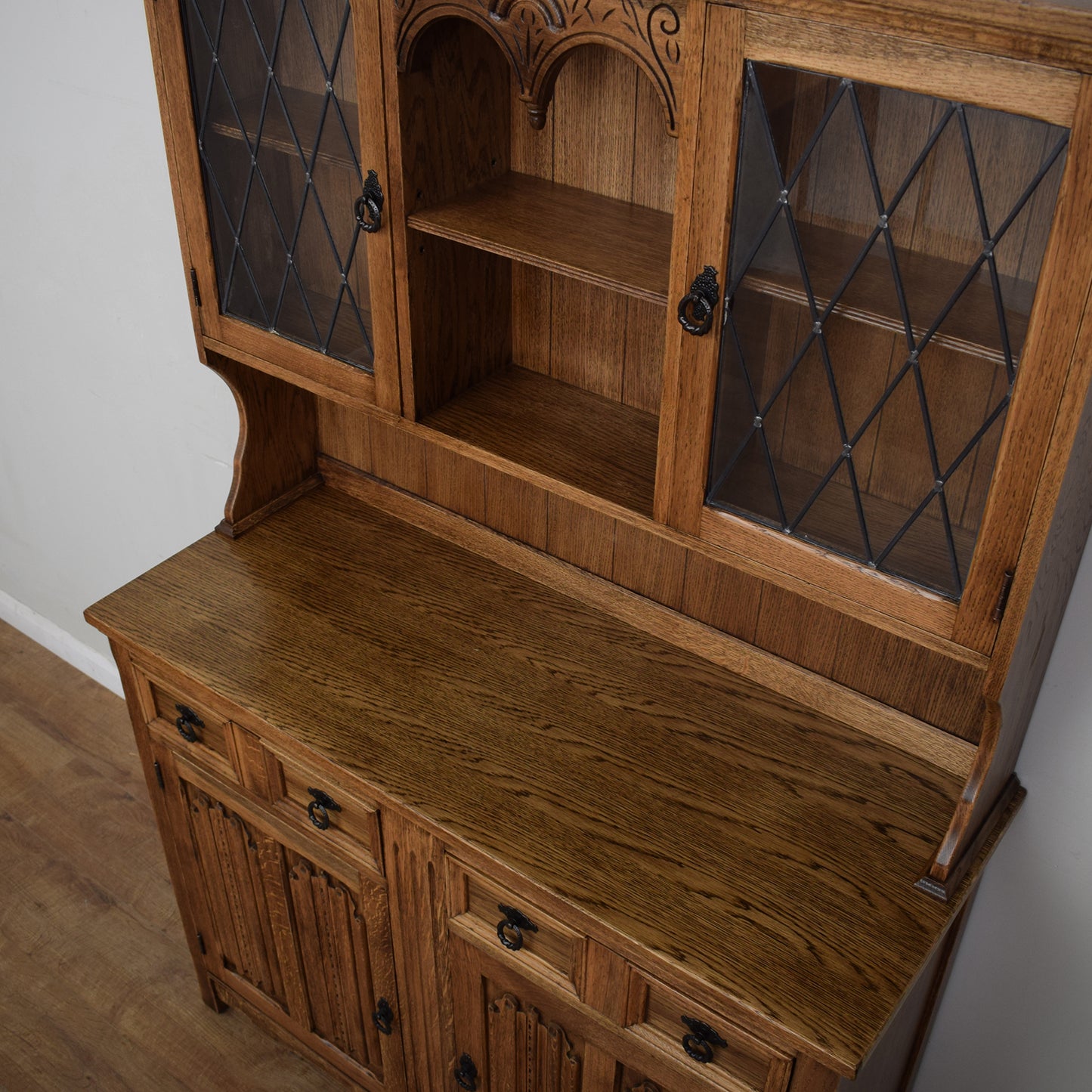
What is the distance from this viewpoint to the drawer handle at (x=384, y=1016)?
6.22ft

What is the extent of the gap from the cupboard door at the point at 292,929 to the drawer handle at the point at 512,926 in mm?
240

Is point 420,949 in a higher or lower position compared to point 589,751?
lower

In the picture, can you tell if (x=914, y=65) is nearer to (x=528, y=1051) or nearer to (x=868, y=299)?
(x=868, y=299)

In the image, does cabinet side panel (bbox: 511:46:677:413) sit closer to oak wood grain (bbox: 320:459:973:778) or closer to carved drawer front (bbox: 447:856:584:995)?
oak wood grain (bbox: 320:459:973:778)

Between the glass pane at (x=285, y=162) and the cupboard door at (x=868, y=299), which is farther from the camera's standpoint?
the glass pane at (x=285, y=162)

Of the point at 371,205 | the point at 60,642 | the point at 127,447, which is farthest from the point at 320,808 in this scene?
the point at 60,642

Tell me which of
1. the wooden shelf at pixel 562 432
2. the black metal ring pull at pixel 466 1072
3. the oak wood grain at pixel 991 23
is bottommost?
the black metal ring pull at pixel 466 1072

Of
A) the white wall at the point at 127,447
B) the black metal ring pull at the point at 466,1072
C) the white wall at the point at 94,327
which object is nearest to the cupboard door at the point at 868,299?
the white wall at the point at 127,447

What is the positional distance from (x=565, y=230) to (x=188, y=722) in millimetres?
965

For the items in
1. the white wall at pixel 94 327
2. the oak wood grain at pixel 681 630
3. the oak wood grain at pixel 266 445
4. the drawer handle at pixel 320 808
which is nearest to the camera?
the oak wood grain at pixel 681 630

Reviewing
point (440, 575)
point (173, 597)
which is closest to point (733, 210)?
point (440, 575)

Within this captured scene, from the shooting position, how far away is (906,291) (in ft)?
3.74

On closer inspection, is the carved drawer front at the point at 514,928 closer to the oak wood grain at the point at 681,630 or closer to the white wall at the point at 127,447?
the oak wood grain at the point at 681,630

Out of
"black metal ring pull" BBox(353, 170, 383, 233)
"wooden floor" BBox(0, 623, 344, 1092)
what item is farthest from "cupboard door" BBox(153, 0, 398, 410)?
"wooden floor" BBox(0, 623, 344, 1092)
